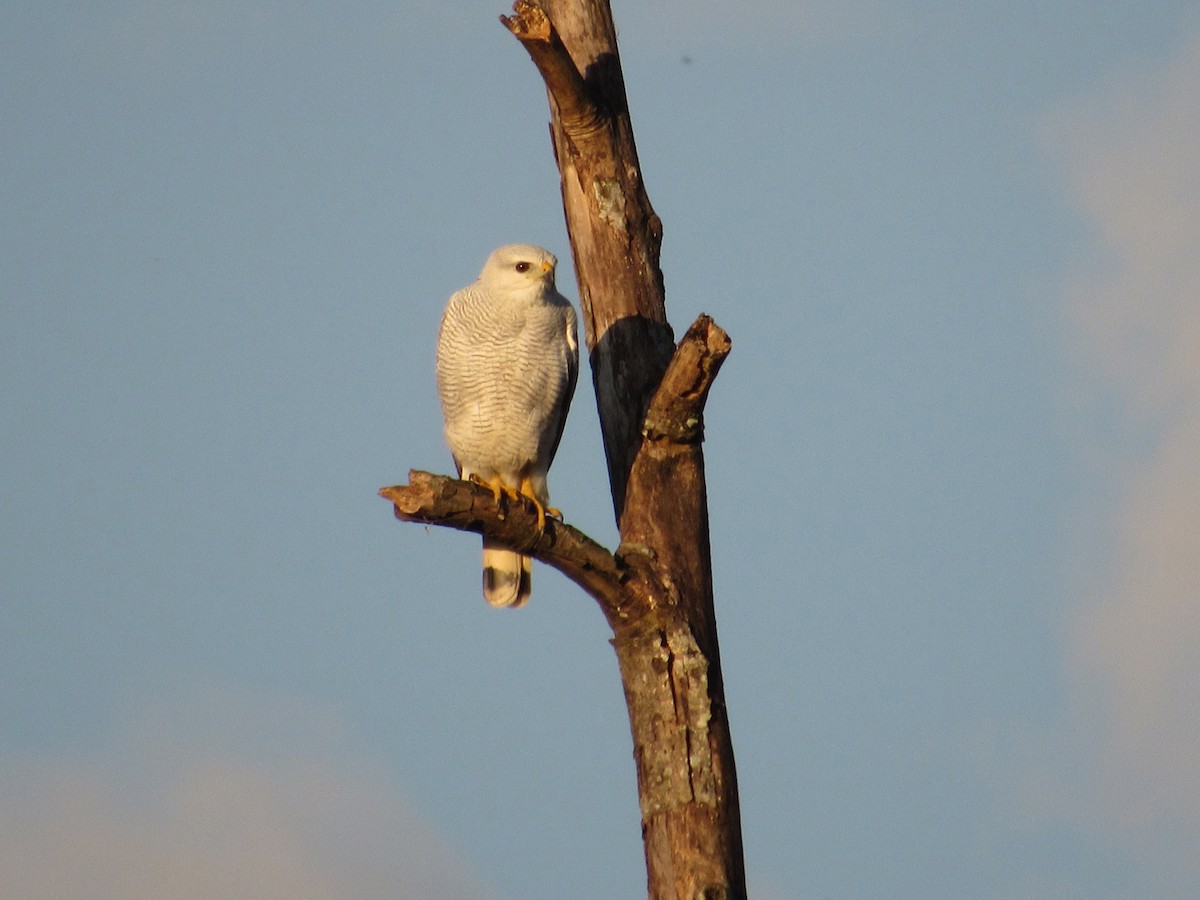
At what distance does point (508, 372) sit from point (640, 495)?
1.54 metres

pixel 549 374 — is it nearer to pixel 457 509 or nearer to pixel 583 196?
pixel 583 196

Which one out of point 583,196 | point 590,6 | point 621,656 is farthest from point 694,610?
point 590,6

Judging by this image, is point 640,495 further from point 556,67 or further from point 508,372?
point 556,67

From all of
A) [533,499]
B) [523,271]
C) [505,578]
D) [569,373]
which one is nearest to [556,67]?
[523,271]

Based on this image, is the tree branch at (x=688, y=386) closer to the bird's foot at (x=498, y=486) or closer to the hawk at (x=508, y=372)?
the bird's foot at (x=498, y=486)

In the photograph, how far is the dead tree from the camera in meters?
5.80

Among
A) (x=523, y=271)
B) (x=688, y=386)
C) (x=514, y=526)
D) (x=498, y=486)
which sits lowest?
(x=514, y=526)

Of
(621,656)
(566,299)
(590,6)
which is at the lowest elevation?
(621,656)

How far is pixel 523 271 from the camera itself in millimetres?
7812

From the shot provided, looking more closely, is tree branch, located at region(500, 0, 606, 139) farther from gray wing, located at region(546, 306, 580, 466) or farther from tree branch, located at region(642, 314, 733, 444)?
tree branch, located at region(642, 314, 733, 444)

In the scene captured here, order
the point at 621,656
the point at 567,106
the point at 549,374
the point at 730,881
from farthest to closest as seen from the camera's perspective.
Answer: the point at 549,374 < the point at 567,106 < the point at 621,656 < the point at 730,881

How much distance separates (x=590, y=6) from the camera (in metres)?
7.26

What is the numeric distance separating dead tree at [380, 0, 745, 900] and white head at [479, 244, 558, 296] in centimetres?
60

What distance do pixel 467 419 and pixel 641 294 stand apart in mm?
1408
